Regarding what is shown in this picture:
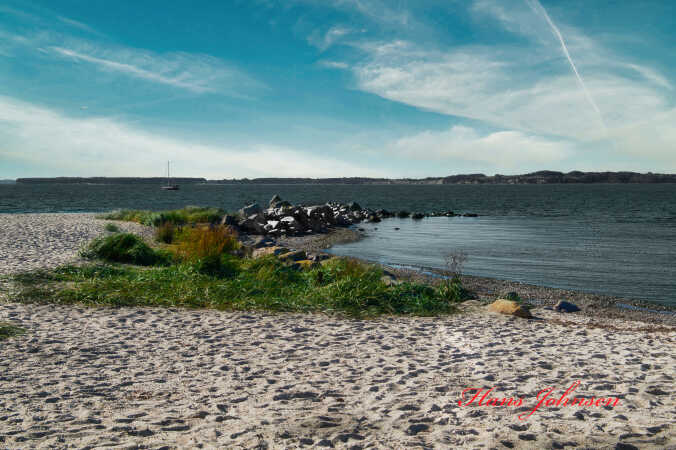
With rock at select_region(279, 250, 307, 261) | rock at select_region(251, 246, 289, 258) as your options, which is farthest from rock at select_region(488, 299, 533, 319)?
rock at select_region(251, 246, 289, 258)

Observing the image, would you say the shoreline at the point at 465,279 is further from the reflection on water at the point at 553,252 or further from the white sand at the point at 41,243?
the reflection on water at the point at 553,252

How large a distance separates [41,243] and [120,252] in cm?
479

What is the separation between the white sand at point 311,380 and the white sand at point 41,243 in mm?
4697

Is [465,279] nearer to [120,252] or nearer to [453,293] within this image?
[453,293]

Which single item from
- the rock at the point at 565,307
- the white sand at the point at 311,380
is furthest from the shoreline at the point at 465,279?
the white sand at the point at 311,380

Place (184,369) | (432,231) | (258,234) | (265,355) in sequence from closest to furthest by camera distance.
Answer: (184,369) → (265,355) → (258,234) → (432,231)

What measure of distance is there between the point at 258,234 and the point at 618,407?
2460 cm

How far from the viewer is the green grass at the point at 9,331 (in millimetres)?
7327

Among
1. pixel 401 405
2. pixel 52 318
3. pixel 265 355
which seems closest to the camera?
pixel 401 405

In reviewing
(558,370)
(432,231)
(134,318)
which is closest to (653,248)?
→ (432,231)

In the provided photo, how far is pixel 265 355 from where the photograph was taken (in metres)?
7.10

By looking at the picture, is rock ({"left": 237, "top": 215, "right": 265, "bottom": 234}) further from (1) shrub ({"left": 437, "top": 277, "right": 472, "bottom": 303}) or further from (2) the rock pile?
(1) shrub ({"left": 437, "top": 277, "right": 472, "bottom": 303})

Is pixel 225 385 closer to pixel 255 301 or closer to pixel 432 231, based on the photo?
pixel 255 301

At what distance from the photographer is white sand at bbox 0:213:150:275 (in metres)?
13.3
